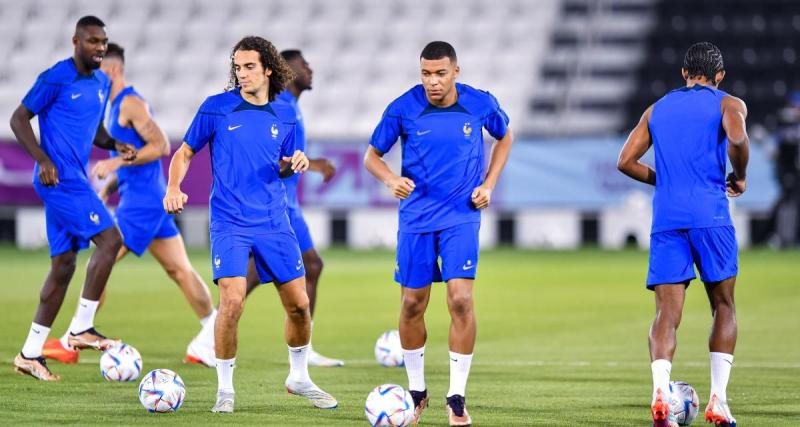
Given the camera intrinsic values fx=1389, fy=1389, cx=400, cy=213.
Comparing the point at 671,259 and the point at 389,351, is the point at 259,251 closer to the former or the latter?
the point at 671,259

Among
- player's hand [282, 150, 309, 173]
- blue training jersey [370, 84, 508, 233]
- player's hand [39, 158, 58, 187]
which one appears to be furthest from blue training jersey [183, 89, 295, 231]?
player's hand [39, 158, 58, 187]

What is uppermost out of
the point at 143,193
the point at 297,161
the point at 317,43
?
the point at 317,43

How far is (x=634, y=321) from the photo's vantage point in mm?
14156

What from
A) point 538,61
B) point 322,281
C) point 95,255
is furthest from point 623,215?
point 95,255

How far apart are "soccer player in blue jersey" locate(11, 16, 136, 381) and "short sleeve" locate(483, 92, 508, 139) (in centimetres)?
310

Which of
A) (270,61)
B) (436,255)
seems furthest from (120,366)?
(436,255)

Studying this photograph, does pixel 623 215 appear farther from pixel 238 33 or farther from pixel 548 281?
pixel 238 33

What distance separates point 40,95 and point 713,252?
15.8ft

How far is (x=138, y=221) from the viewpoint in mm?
10852

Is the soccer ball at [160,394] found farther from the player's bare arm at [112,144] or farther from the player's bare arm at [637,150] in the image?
the player's bare arm at [112,144]

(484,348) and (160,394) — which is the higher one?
(160,394)

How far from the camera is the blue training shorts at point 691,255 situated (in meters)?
7.56

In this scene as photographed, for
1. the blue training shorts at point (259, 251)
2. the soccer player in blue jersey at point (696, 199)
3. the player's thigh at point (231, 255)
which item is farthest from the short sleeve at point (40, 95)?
the soccer player in blue jersey at point (696, 199)

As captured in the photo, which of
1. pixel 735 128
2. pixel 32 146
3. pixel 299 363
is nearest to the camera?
pixel 735 128
